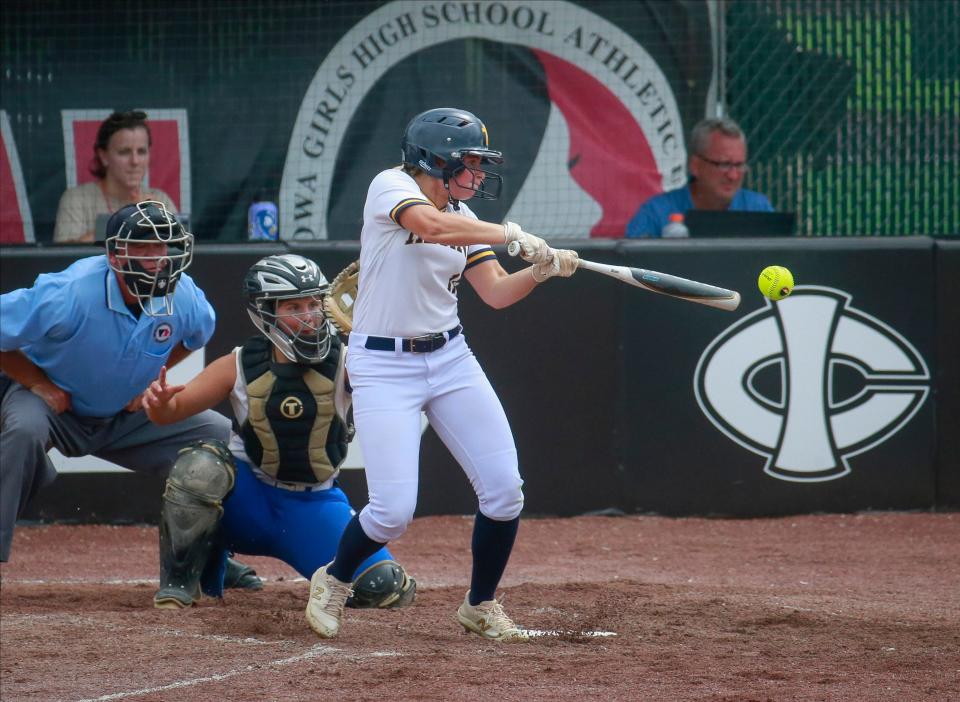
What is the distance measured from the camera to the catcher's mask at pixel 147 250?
5055 millimetres

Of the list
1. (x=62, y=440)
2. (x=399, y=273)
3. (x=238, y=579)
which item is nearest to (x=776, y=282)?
(x=399, y=273)

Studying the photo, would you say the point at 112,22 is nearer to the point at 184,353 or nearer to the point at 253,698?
the point at 184,353

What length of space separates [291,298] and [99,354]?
922 millimetres

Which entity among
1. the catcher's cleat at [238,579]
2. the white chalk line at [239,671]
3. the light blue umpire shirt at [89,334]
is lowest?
the catcher's cleat at [238,579]

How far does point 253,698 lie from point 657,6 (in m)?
5.07

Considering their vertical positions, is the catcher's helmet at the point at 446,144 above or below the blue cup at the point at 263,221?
above

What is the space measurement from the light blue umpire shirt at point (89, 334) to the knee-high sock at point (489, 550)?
65.5 inches

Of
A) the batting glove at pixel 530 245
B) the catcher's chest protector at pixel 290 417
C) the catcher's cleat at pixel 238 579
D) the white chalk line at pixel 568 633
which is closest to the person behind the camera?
the batting glove at pixel 530 245

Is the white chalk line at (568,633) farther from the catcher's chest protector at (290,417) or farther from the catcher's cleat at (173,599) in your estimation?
the catcher's cleat at (173,599)

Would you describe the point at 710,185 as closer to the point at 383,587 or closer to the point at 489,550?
the point at 383,587

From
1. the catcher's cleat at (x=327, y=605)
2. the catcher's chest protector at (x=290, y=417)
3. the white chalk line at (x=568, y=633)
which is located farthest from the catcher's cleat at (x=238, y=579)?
the white chalk line at (x=568, y=633)

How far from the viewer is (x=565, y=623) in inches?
182

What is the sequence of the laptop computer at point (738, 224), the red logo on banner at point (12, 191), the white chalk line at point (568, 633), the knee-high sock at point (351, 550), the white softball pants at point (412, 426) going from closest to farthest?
the white softball pants at point (412, 426) < the knee-high sock at point (351, 550) < the white chalk line at point (568, 633) < the laptop computer at point (738, 224) < the red logo on banner at point (12, 191)

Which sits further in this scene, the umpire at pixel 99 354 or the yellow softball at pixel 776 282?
the umpire at pixel 99 354
